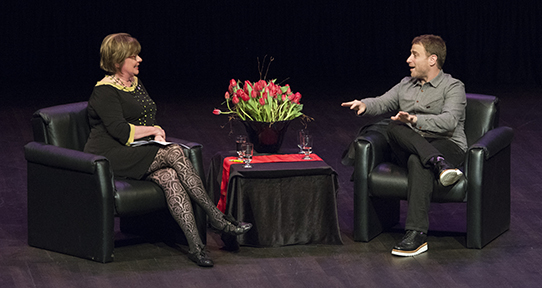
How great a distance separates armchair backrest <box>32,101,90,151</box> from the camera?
4.71 metres

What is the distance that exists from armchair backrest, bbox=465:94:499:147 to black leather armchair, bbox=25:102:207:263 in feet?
5.39

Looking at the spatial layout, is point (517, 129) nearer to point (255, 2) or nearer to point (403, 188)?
point (403, 188)

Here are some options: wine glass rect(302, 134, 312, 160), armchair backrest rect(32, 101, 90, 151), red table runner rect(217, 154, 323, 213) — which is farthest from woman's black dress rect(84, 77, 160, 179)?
wine glass rect(302, 134, 312, 160)

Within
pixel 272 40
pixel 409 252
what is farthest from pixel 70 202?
pixel 272 40

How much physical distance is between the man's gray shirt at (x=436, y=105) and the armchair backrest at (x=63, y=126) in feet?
5.48

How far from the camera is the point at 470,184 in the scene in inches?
183

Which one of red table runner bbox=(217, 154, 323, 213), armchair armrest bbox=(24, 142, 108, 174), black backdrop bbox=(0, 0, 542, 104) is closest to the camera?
armchair armrest bbox=(24, 142, 108, 174)

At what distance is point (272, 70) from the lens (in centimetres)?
1192

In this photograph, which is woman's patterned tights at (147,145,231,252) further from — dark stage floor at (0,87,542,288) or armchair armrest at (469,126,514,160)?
armchair armrest at (469,126,514,160)

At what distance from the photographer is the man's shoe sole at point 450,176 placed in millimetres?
4500

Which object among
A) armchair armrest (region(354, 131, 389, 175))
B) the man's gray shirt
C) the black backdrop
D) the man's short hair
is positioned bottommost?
the black backdrop

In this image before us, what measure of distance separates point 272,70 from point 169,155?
24.3ft

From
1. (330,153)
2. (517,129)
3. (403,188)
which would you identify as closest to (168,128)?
(330,153)

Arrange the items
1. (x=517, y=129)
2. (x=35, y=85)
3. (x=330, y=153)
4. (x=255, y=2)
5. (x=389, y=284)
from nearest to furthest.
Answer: (x=389, y=284) < (x=330, y=153) < (x=517, y=129) < (x=35, y=85) < (x=255, y=2)
